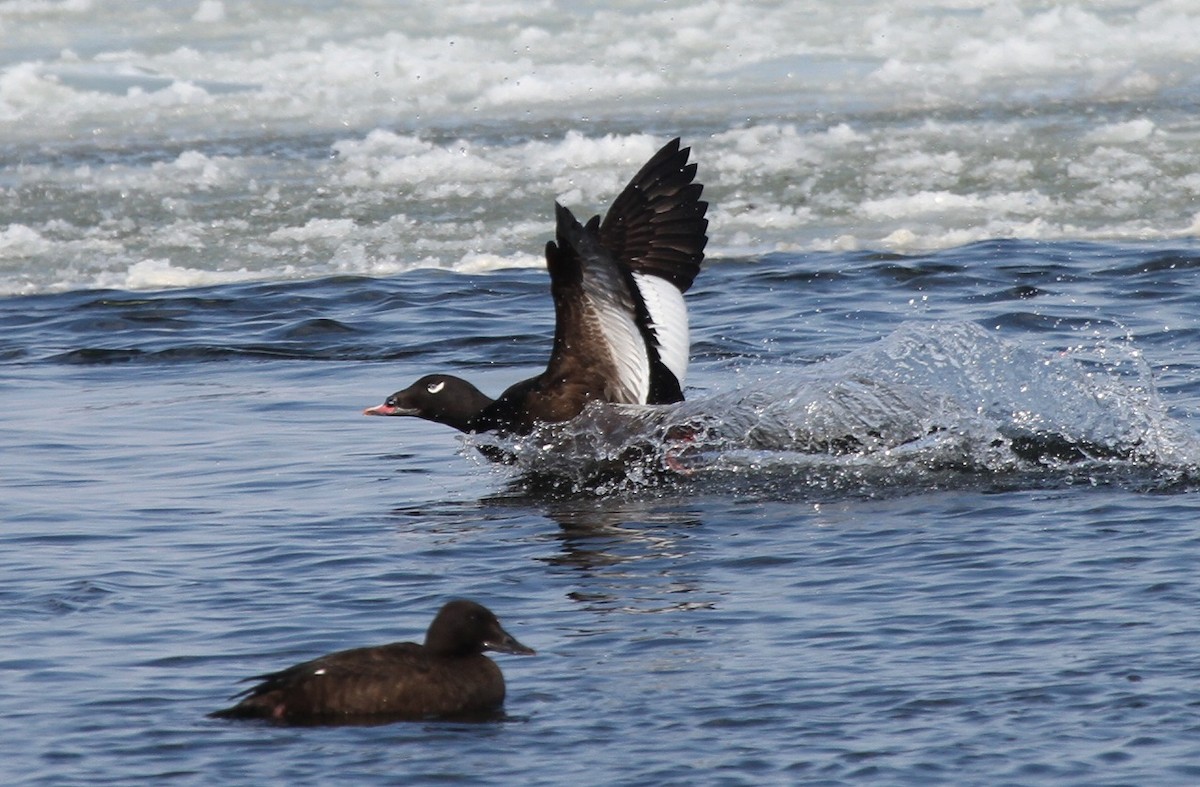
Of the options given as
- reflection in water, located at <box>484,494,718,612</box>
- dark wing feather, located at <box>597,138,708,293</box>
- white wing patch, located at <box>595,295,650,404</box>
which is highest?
dark wing feather, located at <box>597,138,708,293</box>

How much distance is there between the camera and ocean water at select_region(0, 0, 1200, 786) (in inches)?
198

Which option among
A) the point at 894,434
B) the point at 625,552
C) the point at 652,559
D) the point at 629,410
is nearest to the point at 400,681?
the point at 652,559

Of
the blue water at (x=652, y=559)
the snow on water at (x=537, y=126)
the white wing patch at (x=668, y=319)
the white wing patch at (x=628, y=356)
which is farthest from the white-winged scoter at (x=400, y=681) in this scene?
the snow on water at (x=537, y=126)

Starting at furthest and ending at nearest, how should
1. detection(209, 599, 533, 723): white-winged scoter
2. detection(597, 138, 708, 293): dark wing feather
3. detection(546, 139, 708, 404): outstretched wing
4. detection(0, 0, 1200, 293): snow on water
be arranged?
detection(0, 0, 1200, 293): snow on water < detection(597, 138, 708, 293): dark wing feather < detection(546, 139, 708, 404): outstretched wing < detection(209, 599, 533, 723): white-winged scoter

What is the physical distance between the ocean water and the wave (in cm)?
2

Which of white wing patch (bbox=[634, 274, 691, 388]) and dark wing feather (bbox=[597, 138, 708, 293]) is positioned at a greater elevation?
dark wing feather (bbox=[597, 138, 708, 293])

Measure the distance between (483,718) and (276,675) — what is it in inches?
21.3

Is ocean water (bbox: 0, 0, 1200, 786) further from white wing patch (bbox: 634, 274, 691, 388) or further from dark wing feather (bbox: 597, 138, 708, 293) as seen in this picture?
dark wing feather (bbox: 597, 138, 708, 293)

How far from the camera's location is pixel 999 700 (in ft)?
16.4

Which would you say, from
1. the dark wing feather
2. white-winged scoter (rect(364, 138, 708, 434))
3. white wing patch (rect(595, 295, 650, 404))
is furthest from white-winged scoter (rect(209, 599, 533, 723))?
the dark wing feather

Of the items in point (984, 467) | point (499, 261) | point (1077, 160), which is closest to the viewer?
point (984, 467)

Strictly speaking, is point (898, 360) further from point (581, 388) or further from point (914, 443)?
point (581, 388)

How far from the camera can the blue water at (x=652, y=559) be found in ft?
15.8

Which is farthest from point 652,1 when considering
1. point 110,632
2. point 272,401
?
point 110,632
